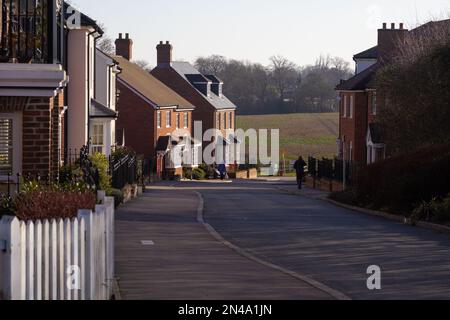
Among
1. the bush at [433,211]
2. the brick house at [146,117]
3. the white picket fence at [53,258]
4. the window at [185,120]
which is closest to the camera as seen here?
the white picket fence at [53,258]

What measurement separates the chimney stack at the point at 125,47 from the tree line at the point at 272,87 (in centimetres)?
5632

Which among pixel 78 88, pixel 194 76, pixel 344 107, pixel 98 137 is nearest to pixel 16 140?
pixel 78 88

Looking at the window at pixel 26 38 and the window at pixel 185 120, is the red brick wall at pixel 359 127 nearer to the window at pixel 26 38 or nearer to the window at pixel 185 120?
the window at pixel 185 120

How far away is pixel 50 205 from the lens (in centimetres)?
1041

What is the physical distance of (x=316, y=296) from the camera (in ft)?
41.1

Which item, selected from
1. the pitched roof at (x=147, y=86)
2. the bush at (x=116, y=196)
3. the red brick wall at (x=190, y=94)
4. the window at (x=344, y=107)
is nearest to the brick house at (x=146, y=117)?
the pitched roof at (x=147, y=86)

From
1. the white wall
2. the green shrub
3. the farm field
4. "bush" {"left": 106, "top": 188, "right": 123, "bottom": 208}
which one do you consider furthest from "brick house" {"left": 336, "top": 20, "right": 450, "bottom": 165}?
the farm field

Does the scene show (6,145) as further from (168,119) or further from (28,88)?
(168,119)

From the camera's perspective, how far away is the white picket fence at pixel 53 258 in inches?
323

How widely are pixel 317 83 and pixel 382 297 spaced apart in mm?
119336

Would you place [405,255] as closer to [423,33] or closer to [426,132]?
[426,132]

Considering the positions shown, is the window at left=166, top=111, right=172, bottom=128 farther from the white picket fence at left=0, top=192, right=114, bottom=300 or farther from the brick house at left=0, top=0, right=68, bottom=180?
the white picket fence at left=0, top=192, right=114, bottom=300

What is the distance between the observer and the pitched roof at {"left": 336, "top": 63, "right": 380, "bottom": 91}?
5528cm
